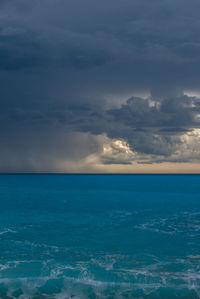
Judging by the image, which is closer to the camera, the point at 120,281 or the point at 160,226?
the point at 120,281

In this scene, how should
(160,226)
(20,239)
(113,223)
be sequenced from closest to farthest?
(20,239) → (160,226) → (113,223)

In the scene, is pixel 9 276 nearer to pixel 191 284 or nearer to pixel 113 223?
pixel 191 284

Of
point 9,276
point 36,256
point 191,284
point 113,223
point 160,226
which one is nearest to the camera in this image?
point 191,284

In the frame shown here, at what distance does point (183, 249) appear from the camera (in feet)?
134

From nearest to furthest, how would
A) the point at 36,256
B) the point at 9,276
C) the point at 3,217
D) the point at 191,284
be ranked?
the point at 191,284
the point at 9,276
the point at 36,256
the point at 3,217

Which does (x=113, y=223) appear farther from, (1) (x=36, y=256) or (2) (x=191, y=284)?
(2) (x=191, y=284)

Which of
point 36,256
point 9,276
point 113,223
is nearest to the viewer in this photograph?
point 9,276

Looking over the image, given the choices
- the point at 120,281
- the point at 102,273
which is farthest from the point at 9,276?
the point at 120,281

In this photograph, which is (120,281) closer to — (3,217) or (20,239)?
(20,239)

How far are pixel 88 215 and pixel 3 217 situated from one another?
20.7 m

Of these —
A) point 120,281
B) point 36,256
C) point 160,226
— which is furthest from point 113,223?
point 120,281

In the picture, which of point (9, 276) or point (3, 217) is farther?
point (3, 217)

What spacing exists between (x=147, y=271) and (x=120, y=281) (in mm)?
3966

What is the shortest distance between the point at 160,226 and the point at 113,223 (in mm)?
10268
